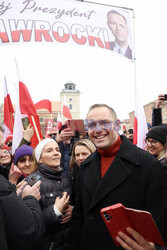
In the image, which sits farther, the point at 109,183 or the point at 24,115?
the point at 24,115

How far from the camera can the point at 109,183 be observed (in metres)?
1.72

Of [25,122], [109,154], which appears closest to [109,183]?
[109,154]

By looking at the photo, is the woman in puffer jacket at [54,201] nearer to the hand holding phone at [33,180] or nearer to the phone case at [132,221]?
the hand holding phone at [33,180]

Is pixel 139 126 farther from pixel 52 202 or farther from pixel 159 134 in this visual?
pixel 52 202

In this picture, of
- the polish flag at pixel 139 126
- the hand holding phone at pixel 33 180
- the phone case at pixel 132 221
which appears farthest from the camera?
the polish flag at pixel 139 126

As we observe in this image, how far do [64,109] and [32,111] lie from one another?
10.1 feet

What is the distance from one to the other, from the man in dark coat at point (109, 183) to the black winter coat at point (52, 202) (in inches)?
9.1

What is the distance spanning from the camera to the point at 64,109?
7422 millimetres

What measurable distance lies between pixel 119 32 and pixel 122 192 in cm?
547

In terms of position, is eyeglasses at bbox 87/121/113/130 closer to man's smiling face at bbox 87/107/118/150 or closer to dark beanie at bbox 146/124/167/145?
man's smiling face at bbox 87/107/118/150

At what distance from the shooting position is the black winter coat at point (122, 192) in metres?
1.55

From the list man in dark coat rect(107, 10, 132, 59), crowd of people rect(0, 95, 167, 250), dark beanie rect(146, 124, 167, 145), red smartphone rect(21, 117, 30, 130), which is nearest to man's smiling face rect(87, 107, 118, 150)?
crowd of people rect(0, 95, 167, 250)

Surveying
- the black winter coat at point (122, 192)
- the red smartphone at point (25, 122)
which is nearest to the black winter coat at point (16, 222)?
the black winter coat at point (122, 192)

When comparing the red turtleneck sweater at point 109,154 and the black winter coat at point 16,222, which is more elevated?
the red turtleneck sweater at point 109,154
